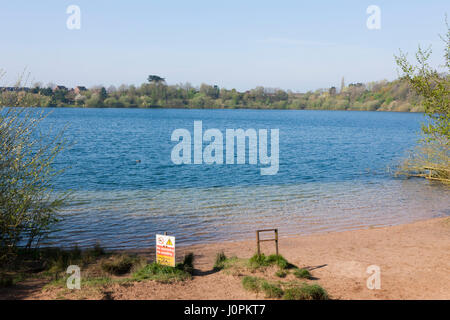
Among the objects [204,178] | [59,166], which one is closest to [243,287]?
[204,178]

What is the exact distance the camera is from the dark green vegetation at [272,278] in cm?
952

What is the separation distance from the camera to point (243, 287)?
10180 mm

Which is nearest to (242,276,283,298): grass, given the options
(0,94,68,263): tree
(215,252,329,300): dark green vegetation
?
(215,252,329,300): dark green vegetation

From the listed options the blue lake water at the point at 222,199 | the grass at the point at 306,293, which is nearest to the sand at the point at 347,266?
the grass at the point at 306,293

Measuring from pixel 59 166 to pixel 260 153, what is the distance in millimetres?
23963

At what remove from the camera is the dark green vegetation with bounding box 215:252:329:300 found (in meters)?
9.52

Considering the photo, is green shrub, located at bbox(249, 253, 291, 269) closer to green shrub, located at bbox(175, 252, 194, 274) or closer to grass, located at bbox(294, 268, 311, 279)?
grass, located at bbox(294, 268, 311, 279)

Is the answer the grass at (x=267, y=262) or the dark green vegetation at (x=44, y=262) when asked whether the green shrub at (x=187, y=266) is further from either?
the dark green vegetation at (x=44, y=262)

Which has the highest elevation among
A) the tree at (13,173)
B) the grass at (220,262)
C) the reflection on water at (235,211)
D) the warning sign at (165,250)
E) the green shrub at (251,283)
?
the tree at (13,173)

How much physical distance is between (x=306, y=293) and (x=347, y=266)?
348 centimetres

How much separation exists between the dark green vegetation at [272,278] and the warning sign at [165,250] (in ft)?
5.55

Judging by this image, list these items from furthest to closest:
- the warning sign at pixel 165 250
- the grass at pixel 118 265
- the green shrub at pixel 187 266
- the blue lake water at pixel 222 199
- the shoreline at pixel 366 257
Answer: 1. the blue lake water at pixel 222 199
2. the grass at pixel 118 265
3. the green shrub at pixel 187 266
4. the warning sign at pixel 165 250
5. the shoreline at pixel 366 257

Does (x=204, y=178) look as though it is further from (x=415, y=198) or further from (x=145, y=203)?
(x=415, y=198)

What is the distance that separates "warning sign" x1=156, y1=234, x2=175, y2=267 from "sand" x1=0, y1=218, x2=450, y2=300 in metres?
0.85
